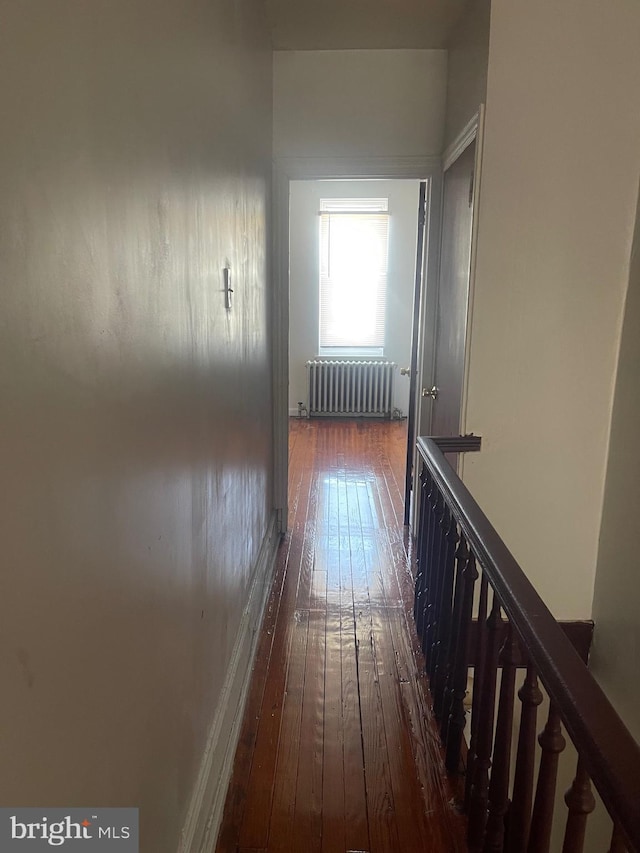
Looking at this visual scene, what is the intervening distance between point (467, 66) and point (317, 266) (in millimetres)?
4034

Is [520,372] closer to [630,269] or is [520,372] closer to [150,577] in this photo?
[630,269]

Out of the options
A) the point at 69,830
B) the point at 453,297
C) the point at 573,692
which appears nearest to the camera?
the point at 69,830

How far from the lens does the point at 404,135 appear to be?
11.3 ft

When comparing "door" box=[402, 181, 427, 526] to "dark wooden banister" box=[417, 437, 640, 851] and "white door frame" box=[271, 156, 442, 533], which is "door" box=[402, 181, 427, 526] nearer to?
"white door frame" box=[271, 156, 442, 533]

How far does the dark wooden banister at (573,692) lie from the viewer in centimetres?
89

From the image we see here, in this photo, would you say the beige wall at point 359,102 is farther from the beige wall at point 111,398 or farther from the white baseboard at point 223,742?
the white baseboard at point 223,742

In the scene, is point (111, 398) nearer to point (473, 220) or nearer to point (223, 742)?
point (223, 742)

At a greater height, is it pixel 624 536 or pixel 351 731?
pixel 624 536

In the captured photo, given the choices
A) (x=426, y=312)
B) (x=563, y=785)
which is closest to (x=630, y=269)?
(x=426, y=312)

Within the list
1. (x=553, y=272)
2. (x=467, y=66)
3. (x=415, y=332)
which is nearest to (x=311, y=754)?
(x=553, y=272)

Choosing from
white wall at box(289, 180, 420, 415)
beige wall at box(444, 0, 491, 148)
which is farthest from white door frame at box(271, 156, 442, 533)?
white wall at box(289, 180, 420, 415)

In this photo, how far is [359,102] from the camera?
11.2ft

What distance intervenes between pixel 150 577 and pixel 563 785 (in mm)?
2661

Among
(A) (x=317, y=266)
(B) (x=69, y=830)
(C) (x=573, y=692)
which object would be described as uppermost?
(A) (x=317, y=266)
